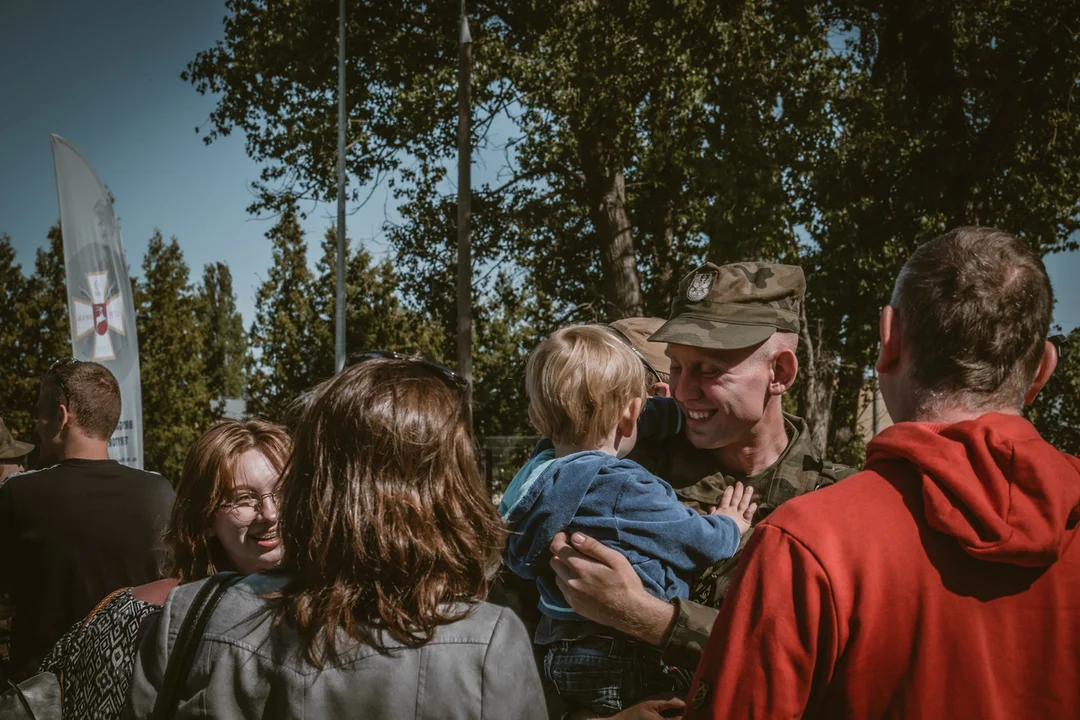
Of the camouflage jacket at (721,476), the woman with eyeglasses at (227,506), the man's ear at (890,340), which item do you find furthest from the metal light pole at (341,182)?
the man's ear at (890,340)

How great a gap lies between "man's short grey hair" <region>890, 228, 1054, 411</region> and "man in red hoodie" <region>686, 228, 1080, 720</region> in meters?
0.08

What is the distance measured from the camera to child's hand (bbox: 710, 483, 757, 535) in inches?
94.7

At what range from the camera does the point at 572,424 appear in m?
2.36

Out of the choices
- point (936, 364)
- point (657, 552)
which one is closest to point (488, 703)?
point (657, 552)

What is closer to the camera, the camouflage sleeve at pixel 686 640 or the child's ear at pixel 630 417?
the camouflage sleeve at pixel 686 640

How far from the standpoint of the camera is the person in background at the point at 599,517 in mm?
2238

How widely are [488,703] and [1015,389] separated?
108 cm

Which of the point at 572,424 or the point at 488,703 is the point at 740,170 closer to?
the point at 572,424

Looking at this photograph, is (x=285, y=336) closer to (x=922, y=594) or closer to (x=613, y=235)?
(x=613, y=235)

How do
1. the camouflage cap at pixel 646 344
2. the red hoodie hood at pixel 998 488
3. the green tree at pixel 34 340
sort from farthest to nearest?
the green tree at pixel 34 340
the camouflage cap at pixel 646 344
the red hoodie hood at pixel 998 488

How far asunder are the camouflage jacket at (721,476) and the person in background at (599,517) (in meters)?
0.09

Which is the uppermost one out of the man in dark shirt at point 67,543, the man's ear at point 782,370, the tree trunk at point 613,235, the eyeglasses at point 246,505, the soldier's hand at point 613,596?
the tree trunk at point 613,235

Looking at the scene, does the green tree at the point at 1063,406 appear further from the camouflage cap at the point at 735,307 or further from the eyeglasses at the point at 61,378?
the eyeglasses at the point at 61,378

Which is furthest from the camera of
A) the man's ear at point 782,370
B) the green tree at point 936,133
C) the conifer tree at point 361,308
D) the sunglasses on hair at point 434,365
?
the conifer tree at point 361,308
